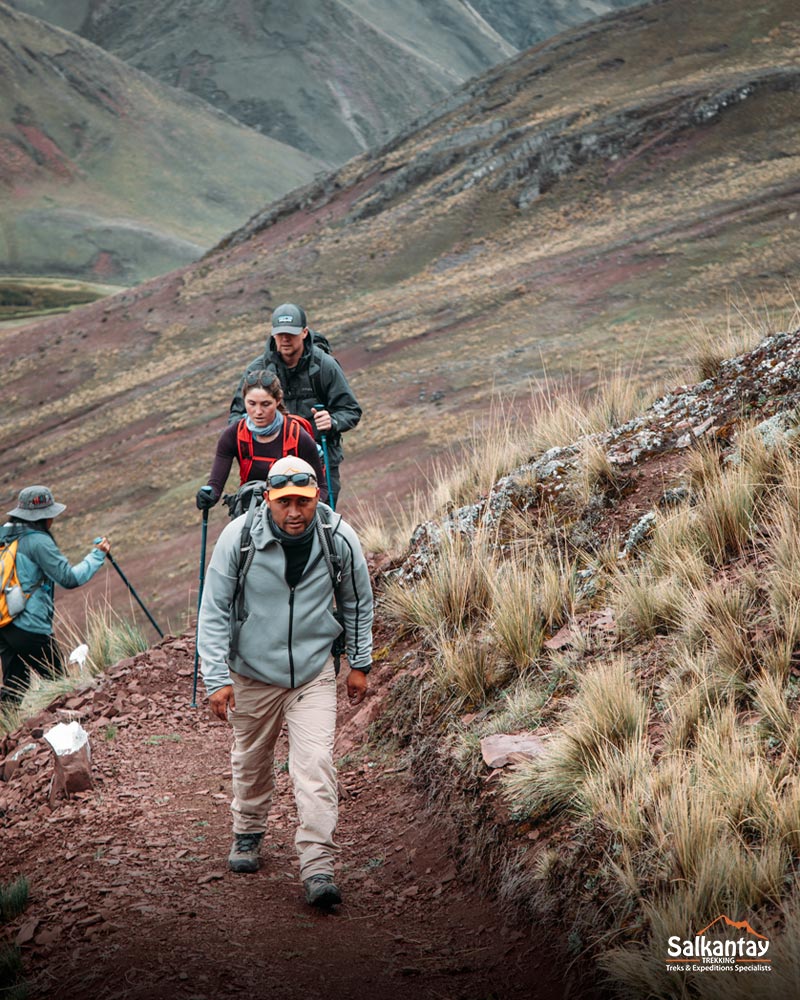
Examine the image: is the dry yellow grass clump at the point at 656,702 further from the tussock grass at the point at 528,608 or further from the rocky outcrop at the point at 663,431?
the rocky outcrop at the point at 663,431

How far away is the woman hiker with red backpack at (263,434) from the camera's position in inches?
235

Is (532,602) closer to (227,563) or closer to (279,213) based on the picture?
(227,563)

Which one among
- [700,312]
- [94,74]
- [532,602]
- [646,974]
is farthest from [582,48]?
[94,74]

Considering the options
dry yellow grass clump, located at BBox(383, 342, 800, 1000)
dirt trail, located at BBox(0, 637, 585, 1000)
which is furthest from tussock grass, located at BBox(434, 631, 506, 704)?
dirt trail, located at BBox(0, 637, 585, 1000)

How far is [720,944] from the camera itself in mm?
2873

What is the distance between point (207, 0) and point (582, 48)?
4615 inches

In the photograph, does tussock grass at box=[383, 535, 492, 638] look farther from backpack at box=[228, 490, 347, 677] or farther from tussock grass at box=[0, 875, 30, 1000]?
tussock grass at box=[0, 875, 30, 1000]

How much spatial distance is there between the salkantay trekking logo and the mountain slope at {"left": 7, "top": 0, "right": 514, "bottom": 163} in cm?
13155

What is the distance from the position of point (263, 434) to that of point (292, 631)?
2.07m

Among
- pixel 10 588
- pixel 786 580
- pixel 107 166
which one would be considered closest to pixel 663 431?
pixel 786 580

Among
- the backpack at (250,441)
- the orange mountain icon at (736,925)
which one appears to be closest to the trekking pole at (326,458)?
the backpack at (250,441)

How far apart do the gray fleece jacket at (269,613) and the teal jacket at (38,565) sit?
3282 mm

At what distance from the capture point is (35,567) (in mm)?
7301

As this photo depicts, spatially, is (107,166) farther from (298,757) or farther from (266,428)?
(298,757)
